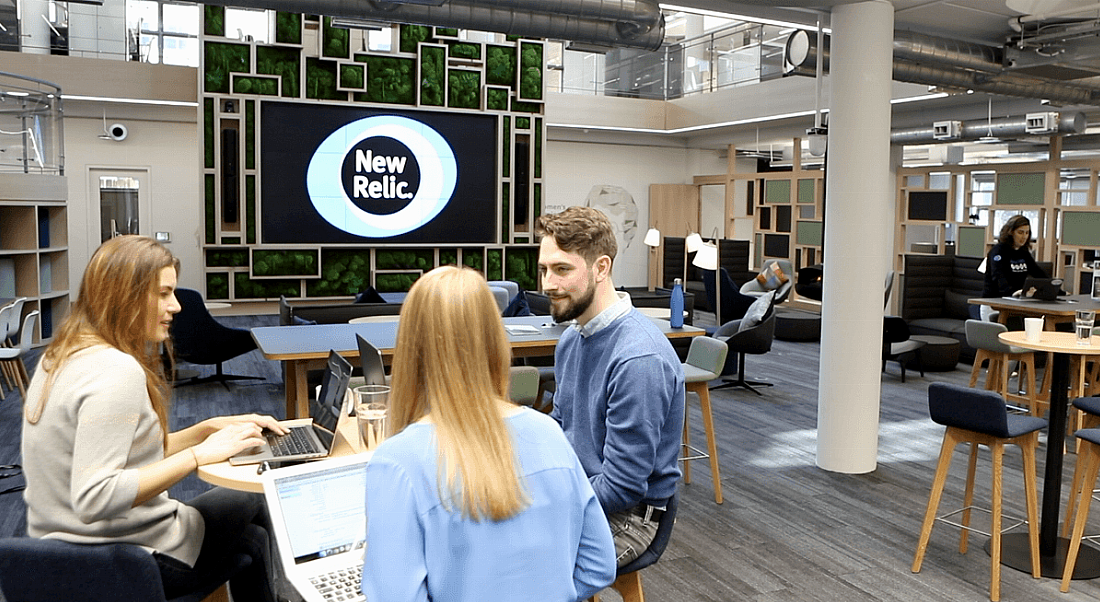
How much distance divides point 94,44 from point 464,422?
13.0 m

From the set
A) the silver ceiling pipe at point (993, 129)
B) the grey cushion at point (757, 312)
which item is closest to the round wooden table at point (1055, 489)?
the grey cushion at point (757, 312)

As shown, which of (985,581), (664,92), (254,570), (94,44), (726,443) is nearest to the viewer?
(254,570)

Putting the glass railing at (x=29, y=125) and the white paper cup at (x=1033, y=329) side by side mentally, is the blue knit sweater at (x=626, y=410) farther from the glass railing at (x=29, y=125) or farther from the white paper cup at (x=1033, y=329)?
the glass railing at (x=29, y=125)

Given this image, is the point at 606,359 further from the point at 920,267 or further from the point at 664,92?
the point at 664,92

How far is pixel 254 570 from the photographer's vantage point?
2760 millimetres

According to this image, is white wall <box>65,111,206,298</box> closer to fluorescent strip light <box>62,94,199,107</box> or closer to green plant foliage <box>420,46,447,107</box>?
fluorescent strip light <box>62,94,199,107</box>

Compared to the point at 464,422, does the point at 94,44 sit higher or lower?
higher

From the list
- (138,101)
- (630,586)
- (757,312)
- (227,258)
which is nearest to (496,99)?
(227,258)

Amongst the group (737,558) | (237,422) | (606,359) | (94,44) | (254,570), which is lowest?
(737,558)

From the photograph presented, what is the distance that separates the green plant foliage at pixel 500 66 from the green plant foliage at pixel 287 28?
8.54 feet

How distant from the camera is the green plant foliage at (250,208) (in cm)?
1158

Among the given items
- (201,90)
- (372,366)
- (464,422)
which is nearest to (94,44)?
(201,90)

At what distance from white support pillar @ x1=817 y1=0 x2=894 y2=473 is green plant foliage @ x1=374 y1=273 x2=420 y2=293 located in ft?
26.0

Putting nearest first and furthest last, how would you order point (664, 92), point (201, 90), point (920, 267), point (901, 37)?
point (901, 37) → point (920, 267) → point (201, 90) → point (664, 92)
